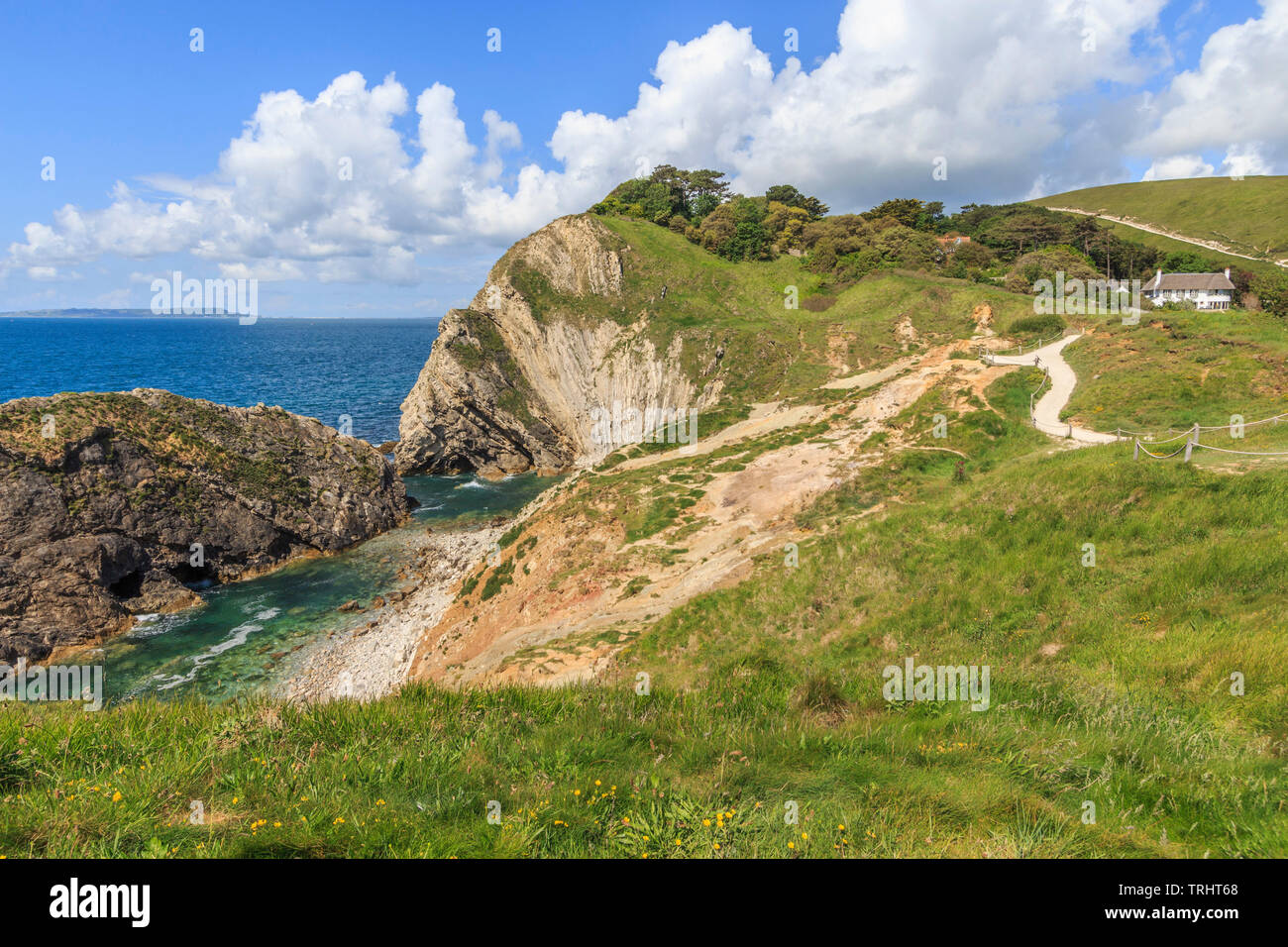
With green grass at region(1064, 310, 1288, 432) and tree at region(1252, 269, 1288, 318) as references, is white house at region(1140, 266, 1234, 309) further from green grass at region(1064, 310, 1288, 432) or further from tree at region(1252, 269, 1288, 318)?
green grass at region(1064, 310, 1288, 432)

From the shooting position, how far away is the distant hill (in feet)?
375

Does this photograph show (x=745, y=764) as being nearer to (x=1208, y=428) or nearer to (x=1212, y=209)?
(x=1208, y=428)

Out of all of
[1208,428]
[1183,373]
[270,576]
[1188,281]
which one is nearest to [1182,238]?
[1188,281]

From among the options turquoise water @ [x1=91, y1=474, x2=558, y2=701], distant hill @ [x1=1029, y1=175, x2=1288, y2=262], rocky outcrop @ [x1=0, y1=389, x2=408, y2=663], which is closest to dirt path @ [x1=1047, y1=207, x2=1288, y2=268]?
distant hill @ [x1=1029, y1=175, x2=1288, y2=262]

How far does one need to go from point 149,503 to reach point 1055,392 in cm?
5432

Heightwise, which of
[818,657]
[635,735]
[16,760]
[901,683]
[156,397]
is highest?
[156,397]

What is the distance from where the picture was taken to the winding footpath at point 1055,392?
26000 millimetres

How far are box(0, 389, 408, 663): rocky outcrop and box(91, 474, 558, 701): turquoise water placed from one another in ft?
5.84

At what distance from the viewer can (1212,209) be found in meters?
133

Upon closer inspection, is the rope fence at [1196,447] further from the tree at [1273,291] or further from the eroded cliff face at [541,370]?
the tree at [1273,291]

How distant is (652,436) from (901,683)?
36532 millimetres
